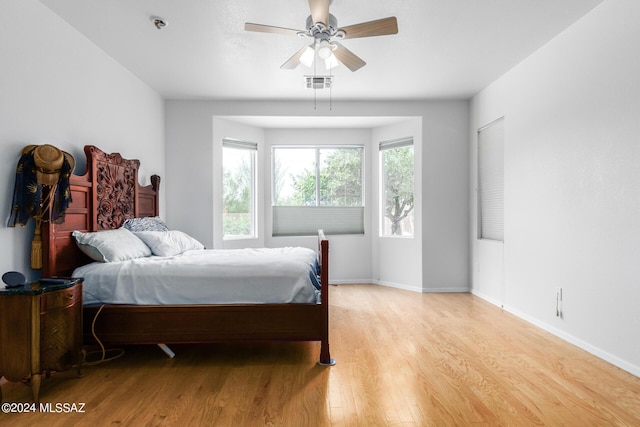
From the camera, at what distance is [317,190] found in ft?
18.5

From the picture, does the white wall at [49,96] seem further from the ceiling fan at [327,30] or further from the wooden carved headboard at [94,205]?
the ceiling fan at [327,30]

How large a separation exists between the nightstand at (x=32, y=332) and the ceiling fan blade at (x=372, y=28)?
2.43m

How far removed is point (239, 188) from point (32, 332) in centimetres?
348

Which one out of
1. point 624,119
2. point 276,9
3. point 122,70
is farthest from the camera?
point 122,70

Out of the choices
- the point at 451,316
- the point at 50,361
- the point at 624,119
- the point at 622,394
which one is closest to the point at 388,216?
the point at 451,316

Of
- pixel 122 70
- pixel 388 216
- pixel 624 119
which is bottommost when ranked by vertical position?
pixel 388 216

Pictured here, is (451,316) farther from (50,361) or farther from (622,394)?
(50,361)

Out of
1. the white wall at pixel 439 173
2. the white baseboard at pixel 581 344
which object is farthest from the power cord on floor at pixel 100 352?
the white baseboard at pixel 581 344

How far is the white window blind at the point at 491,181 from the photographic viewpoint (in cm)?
423

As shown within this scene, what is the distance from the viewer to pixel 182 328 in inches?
100.0

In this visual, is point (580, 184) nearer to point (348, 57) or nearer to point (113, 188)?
point (348, 57)

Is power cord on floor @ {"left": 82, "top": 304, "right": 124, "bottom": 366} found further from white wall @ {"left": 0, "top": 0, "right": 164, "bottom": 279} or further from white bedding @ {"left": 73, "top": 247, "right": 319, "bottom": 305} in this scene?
white wall @ {"left": 0, "top": 0, "right": 164, "bottom": 279}

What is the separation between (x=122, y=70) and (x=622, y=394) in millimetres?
4800

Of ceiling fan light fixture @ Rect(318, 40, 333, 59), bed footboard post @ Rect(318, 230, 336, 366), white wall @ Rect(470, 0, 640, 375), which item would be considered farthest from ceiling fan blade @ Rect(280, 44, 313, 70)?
white wall @ Rect(470, 0, 640, 375)
